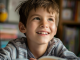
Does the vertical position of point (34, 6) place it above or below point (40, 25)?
above

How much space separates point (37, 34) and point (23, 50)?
164mm

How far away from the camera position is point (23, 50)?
84 cm

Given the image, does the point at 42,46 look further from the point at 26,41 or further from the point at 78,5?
the point at 78,5

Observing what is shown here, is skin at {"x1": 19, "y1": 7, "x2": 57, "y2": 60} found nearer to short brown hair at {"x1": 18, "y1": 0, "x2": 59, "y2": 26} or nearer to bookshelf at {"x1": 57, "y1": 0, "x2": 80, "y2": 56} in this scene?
short brown hair at {"x1": 18, "y1": 0, "x2": 59, "y2": 26}

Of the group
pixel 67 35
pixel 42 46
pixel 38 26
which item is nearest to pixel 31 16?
pixel 38 26

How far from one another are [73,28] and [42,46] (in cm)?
126

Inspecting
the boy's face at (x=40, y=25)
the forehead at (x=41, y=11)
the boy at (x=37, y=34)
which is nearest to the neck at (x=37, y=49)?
the boy at (x=37, y=34)

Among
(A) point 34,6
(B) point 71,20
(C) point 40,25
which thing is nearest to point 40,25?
(C) point 40,25

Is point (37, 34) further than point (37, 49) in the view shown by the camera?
No

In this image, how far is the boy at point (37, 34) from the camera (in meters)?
0.75

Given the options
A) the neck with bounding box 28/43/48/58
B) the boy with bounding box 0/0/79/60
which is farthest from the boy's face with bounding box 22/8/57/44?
the neck with bounding box 28/43/48/58

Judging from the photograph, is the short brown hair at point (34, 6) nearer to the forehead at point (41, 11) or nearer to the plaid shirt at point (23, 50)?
the forehead at point (41, 11)

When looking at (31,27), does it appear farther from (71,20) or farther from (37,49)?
(71,20)

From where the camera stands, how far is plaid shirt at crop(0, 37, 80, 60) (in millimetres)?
762
